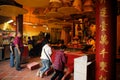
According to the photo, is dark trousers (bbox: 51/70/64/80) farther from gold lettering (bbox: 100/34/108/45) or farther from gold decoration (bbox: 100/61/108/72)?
gold lettering (bbox: 100/34/108/45)

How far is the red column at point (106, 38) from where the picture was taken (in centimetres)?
434

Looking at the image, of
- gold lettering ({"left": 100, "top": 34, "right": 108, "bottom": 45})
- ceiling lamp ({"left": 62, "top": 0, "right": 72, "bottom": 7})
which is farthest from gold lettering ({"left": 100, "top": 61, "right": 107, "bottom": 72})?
ceiling lamp ({"left": 62, "top": 0, "right": 72, "bottom": 7})

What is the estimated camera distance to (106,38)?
4391 mm

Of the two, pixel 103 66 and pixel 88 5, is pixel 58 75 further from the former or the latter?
pixel 88 5

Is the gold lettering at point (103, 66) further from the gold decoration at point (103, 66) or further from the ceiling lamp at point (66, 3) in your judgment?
the ceiling lamp at point (66, 3)

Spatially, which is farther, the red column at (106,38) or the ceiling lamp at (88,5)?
the ceiling lamp at (88,5)

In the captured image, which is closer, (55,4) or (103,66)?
A: (103,66)

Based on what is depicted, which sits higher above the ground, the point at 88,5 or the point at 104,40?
the point at 88,5

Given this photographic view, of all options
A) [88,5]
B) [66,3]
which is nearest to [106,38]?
[88,5]

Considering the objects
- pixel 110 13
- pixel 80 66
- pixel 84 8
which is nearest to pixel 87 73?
pixel 80 66

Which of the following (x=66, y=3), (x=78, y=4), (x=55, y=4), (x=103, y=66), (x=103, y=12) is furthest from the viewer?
(x=66, y=3)

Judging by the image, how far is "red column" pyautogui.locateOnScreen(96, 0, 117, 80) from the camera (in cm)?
434

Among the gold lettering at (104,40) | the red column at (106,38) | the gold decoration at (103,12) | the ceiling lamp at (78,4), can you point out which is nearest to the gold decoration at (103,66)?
the red column at (106,38)

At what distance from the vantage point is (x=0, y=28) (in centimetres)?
1086
